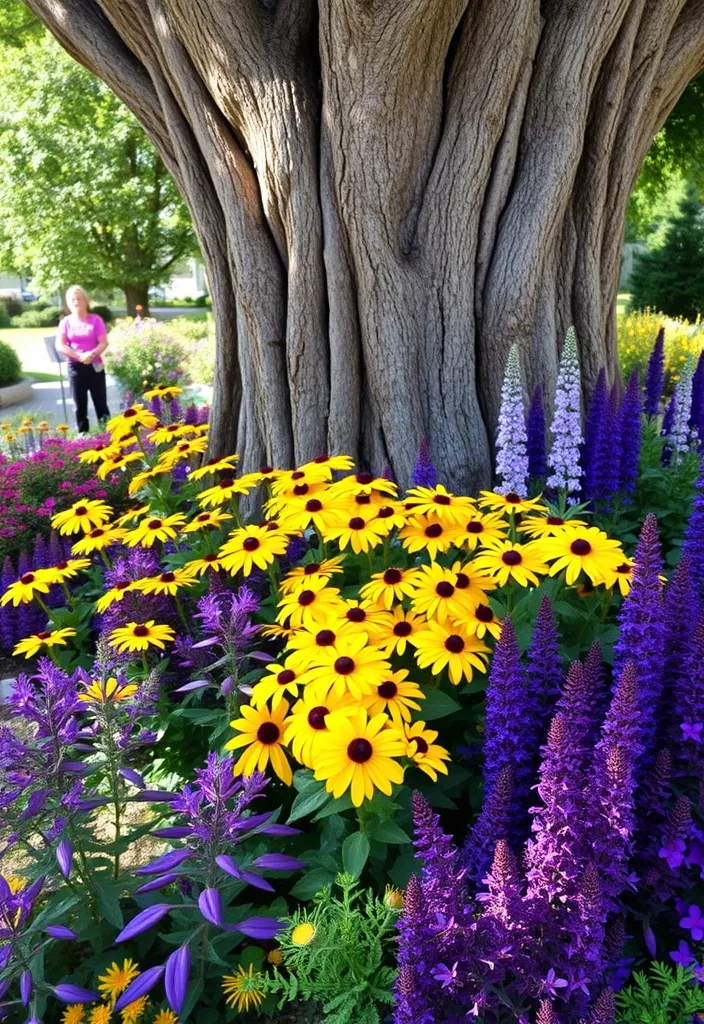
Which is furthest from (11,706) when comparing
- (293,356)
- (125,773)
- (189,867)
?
(293,356)

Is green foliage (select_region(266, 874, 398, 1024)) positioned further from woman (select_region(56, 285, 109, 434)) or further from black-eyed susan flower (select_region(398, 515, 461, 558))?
woman (select_region(56, 285, 109, 434))

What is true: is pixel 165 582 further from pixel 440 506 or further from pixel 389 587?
pixel 440 506

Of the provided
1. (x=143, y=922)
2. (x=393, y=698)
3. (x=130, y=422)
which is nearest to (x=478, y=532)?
(x=393, y=698)

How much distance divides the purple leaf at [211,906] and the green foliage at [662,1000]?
904mm

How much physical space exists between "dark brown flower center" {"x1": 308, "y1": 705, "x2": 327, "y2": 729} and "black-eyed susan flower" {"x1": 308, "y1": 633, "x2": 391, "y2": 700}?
50mm

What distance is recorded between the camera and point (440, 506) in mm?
2453

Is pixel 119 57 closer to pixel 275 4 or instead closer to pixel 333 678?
pixel 275 4

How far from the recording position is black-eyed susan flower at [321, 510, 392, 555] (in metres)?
2.38

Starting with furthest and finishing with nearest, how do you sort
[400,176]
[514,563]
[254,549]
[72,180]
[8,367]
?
[72,180] < [8,367] < [400,176] < [254,549] < [514,563]

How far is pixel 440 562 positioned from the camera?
8.96 ft

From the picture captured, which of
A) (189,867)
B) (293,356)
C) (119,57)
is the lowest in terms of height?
(189,867)

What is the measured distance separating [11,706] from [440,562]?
1471 millimetres

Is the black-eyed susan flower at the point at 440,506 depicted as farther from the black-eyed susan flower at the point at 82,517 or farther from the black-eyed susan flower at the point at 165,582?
the black-eyed susan flower at the point at 82,517

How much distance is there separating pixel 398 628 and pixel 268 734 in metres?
0.45
